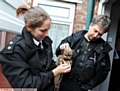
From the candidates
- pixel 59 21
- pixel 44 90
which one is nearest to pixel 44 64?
pixel 44 90

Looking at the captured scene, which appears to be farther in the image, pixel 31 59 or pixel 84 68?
pixel 84 68

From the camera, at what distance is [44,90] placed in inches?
59.7

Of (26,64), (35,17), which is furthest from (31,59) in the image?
(35,17)

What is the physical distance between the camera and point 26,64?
4.65ft

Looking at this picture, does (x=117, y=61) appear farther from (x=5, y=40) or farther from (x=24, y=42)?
(x=24, y=42)

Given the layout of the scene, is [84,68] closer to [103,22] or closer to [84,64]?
[84,64]

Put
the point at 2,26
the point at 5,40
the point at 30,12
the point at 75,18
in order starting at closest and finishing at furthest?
the point at 30,12, the point at 2,26, the point at 5,40, the point at 75,18

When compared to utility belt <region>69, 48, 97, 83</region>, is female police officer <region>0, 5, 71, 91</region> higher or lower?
higher

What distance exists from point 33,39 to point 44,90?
1.17 ft

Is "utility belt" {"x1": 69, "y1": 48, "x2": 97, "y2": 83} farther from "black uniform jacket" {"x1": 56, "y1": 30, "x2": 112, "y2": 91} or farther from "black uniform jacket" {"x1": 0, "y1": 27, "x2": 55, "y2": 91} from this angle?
"black uniform jacket" {"x1": 0, "y1": 27, "x2": 55, "y2": 91}

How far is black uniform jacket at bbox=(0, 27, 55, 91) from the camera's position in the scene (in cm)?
138

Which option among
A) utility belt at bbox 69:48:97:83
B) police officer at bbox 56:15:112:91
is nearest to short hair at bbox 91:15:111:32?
police officer at bbox 56:15:112:91

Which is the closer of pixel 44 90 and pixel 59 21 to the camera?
pixel 44 90

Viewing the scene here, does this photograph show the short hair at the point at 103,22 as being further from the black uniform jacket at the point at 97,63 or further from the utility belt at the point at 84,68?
the utility belt at the point at 84,68
